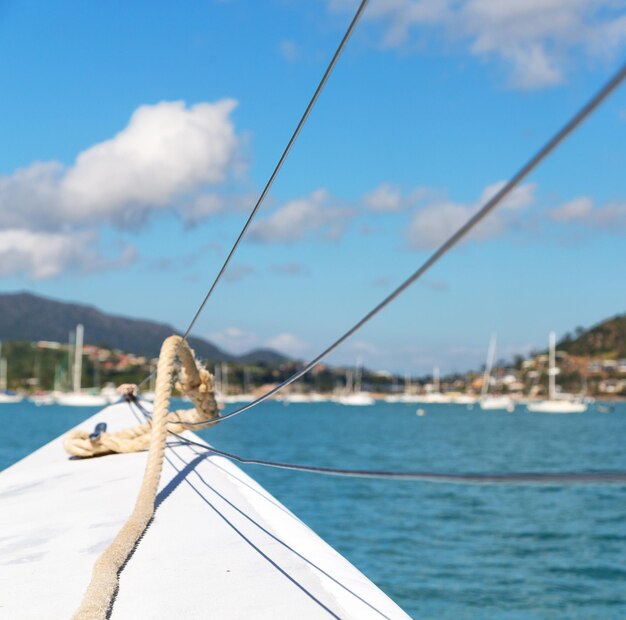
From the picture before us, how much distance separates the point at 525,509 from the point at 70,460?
9.74 metres

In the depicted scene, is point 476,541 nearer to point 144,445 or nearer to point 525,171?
point 144,445

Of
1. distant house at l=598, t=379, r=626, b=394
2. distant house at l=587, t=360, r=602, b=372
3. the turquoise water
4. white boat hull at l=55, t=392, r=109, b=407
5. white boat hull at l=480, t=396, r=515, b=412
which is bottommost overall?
white boat hull at l=480, t=396, r=515, b=412

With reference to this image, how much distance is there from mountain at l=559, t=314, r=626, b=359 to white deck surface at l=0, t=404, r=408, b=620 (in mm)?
136823

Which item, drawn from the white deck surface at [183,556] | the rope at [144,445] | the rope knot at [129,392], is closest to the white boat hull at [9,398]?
the rope knot at [129,392]

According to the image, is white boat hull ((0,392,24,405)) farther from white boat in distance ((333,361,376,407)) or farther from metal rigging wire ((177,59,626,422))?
metal rigging wire ((177,59,626,422))

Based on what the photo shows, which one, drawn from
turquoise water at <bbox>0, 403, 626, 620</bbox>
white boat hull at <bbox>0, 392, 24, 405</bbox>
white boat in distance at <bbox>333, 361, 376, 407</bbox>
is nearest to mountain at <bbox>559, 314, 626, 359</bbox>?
white boat in distance at <bbox>333, 361, 376, 407</bbox>

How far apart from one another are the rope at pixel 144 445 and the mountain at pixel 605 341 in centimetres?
13526

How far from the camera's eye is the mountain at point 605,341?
13200 centimetres

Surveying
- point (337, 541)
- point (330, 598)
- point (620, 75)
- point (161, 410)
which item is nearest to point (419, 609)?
point (337, 541)

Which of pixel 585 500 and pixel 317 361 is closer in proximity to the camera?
pixel 317 361

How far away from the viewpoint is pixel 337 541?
31.3ft

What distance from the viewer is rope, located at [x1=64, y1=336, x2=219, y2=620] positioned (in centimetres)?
202

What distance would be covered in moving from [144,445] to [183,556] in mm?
A: 2391

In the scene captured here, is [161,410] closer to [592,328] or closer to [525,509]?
[525,509]
